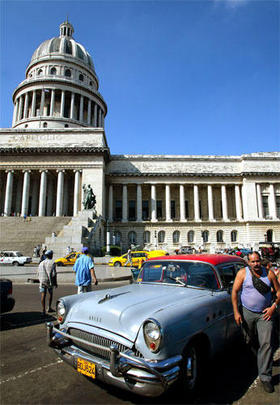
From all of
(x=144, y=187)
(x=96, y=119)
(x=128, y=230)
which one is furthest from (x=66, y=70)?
(x=128, y=230)

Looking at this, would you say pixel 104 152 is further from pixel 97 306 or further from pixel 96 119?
pixel 97 306

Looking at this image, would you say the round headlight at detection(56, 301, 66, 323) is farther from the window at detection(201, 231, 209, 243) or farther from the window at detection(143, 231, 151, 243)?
the window at detection(201, 231, 209, 243)

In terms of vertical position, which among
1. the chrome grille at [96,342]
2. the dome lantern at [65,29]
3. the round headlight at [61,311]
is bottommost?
the chrome grille at [96,342]

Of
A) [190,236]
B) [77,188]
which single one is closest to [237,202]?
[190,236]

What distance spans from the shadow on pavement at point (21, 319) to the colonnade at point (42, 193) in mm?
31551

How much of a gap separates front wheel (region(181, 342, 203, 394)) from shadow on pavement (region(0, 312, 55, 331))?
15.3 feet

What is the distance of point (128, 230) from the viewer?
44.7 meters

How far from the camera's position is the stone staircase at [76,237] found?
2373cm

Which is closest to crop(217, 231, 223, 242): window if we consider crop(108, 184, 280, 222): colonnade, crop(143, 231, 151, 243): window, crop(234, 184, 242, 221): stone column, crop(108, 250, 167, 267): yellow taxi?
crop(108, 184, 280, 222): colonnade

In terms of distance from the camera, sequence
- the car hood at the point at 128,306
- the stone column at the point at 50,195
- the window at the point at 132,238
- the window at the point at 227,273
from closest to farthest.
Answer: the car hood at the point at 128,306 < the window at the point at 227,273 < the stone column at the point at 50,195 < the window at the point at 132,238

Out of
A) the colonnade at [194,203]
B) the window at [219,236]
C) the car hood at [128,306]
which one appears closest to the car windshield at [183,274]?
the car hood at [128,306]

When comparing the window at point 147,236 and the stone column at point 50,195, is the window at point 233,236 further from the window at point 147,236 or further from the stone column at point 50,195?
the stone column at point 50,195

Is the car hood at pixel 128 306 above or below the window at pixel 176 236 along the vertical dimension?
below

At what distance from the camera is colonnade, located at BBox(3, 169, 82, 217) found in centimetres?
3959
